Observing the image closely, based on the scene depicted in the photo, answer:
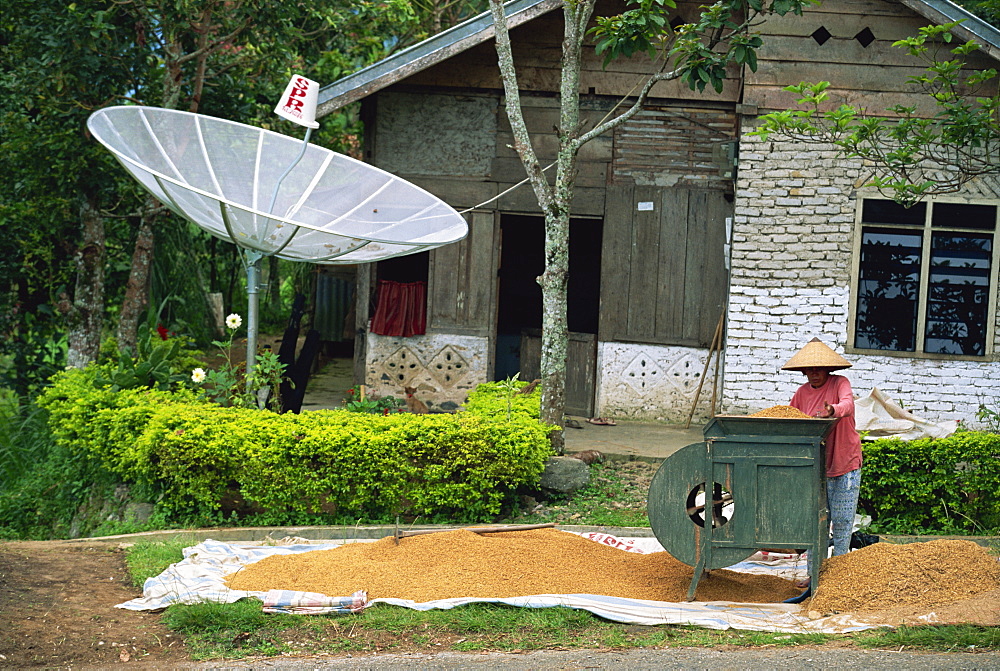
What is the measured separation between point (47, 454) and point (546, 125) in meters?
6.90

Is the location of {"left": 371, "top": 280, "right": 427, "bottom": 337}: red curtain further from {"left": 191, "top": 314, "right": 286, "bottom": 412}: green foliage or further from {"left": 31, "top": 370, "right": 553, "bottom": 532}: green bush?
{"left": 31, "top": 370, "right": 553, "bottom": 532}: green bush

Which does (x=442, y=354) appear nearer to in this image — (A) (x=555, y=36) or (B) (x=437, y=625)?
(A) (x=555, y=36)

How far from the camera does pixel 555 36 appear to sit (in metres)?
11.2

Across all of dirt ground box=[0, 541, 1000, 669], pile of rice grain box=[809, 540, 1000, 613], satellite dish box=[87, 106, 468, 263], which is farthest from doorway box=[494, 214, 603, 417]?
pile of rice grain box=[809, 540, 1000, 613]

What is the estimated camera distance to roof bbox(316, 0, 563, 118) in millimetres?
10219

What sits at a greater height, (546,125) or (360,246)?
(546,125)

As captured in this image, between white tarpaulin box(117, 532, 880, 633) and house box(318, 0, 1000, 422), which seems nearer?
white tarpaulin box(117, 532, 880, 633)

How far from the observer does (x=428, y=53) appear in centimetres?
1031

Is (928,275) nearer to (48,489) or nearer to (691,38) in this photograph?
(691,38)

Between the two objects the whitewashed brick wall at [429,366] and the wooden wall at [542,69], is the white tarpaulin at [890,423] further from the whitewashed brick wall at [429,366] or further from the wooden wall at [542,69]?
the whitewashed brick wall at [429,366]

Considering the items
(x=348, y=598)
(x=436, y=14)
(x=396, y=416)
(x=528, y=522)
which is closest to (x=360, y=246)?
(x=396, y=416)

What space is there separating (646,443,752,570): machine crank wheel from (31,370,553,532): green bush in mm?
2223

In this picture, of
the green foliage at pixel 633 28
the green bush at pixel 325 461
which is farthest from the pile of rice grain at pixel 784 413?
the green foliage at pixel 633 28

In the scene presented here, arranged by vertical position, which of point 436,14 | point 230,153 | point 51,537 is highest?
point 436,14
